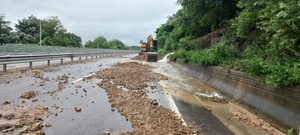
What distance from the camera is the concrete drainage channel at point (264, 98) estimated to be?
17.1 ft

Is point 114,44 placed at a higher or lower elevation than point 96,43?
higher

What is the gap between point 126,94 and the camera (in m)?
8.16

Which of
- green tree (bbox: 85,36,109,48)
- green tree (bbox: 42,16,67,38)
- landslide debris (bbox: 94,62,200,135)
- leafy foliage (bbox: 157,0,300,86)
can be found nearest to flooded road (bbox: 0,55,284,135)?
landslide debris (bbox: 94,62,200,135)

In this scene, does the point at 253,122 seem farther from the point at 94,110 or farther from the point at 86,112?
the point at 86,112

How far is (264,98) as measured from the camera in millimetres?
6410

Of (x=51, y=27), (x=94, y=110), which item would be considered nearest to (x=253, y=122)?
(x=94, y=110)

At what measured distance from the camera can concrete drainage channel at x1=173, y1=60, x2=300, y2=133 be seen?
5219mm

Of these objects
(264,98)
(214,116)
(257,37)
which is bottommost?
(214,116)

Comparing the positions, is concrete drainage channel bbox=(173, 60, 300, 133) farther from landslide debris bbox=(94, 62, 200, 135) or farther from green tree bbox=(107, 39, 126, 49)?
green tree bbox=(107, 39, 126, 49)

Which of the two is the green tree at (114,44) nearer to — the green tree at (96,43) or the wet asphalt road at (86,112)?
the green tree at (96,43)

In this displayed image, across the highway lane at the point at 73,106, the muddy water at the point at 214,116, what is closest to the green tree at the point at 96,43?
the highway lane at the point at 73,106

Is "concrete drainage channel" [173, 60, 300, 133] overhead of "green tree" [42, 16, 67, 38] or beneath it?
beneath

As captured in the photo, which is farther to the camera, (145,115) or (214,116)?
(214,116)

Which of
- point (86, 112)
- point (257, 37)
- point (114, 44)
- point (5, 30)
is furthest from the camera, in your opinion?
point (114, 44)
